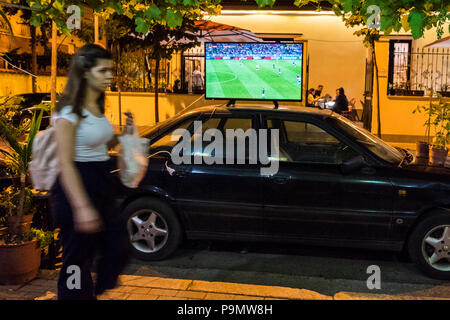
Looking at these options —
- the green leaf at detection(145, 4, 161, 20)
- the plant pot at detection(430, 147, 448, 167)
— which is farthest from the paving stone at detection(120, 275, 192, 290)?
the plant pot at detection(430, 147, 448, 167)

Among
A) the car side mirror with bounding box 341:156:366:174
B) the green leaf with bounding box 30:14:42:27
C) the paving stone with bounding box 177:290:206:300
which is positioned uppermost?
the green leaf with bounding box 30:14:42:27

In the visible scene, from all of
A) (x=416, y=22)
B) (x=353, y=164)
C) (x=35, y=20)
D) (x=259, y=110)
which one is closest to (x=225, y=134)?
(x=259, y=110)

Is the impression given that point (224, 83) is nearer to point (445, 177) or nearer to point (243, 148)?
point (243, 148)

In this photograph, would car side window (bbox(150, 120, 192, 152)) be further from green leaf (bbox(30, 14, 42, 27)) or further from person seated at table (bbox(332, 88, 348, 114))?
person seated at table (bbox(332, 88, 348, 114))

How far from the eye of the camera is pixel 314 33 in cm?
2056

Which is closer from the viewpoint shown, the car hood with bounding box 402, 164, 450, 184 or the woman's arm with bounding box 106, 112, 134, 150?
the woman's arm with bounding box 106, 112, 134, 150

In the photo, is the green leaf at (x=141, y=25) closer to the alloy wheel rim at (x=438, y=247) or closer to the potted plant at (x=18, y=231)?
the potted plant at (x=18, y=231)

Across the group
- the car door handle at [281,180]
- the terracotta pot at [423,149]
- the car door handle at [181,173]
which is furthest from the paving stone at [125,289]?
the terracotta pot at [423,149]

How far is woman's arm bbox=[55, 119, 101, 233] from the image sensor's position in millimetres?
3158

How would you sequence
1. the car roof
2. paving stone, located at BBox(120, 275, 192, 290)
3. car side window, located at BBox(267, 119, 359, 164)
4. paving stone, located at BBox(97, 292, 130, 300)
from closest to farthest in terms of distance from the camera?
paving stone, located at BBox(97, 292, 130, 300) → paving stone, located at BBox(120, 275, 192, 290) → car side window, located at BBox(267, 119, 359, 164) → the car roof

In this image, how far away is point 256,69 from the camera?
8.25m

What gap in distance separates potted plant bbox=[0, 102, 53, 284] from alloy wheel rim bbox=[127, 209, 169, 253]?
90cm

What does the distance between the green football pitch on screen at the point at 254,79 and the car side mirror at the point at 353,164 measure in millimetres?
2972

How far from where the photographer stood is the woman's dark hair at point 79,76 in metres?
3.35
